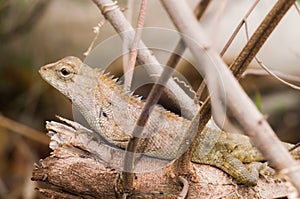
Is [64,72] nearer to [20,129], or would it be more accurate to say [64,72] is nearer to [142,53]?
[142,53]

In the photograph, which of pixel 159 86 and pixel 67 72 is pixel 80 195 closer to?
pixel 67 72

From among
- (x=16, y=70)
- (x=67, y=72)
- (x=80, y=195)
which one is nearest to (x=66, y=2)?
(x=16, y=70)

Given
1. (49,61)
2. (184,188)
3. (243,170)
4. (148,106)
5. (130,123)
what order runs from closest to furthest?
(148,106), (184,188), (243,170), (130,123), (49,61)

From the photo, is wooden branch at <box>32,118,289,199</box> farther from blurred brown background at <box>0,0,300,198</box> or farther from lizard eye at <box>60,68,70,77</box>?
blurred brown background at <box>0,0,300,198</box>

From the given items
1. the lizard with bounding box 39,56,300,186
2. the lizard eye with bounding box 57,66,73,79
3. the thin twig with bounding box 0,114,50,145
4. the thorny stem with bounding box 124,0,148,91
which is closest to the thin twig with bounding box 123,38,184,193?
the lizard with bounding box 39,56,300,186

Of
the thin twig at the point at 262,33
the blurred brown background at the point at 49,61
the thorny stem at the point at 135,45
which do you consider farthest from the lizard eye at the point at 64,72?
the blurred brown background at the point at 49,61

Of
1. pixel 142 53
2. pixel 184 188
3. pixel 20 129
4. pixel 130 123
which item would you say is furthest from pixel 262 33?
pixel 20 129

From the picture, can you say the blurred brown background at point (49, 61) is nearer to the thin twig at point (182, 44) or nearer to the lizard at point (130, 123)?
the lizard at point (130, 123)
